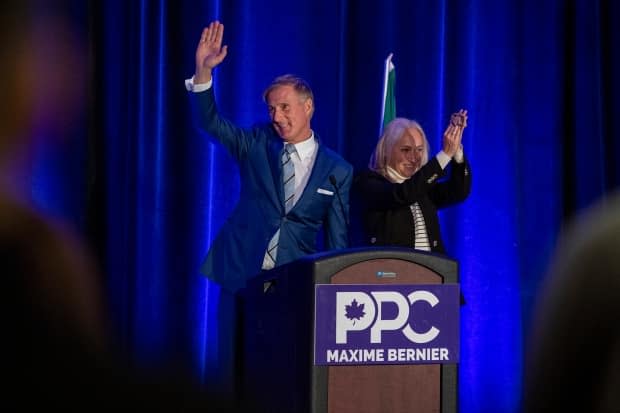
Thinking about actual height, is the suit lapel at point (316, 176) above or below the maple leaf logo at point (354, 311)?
above

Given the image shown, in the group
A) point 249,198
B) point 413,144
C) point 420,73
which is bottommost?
point 249,198

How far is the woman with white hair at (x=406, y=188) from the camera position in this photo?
317cm

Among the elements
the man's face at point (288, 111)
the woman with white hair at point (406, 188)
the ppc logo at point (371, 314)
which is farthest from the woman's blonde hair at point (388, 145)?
the ppc logo at point (371, 314)

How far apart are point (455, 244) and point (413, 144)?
94 centimetres

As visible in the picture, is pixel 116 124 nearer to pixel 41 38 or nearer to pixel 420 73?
pixel 420 73

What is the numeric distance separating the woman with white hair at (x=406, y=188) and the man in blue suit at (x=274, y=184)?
0.12 m

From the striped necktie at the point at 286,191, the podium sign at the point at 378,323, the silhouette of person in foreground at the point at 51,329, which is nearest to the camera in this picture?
the silhouette of person in foreground at the point at 51,329

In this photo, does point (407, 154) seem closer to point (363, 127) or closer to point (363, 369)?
→ point (363, 127)

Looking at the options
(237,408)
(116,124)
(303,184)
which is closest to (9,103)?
(237,408)

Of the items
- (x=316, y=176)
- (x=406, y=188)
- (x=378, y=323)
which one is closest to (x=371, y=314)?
(x=378, y=323)

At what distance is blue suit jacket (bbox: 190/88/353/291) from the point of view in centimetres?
337

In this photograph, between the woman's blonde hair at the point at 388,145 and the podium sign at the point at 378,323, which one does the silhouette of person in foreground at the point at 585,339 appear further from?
the woman's blonde hair at the point at 388,145

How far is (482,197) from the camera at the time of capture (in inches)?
167

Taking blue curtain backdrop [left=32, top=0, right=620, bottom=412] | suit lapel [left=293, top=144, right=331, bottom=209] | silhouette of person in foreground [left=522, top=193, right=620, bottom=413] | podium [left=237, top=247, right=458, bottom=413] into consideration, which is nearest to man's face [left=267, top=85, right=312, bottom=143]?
suit lapel [left=293, top=144, right=331, bottom=209]
